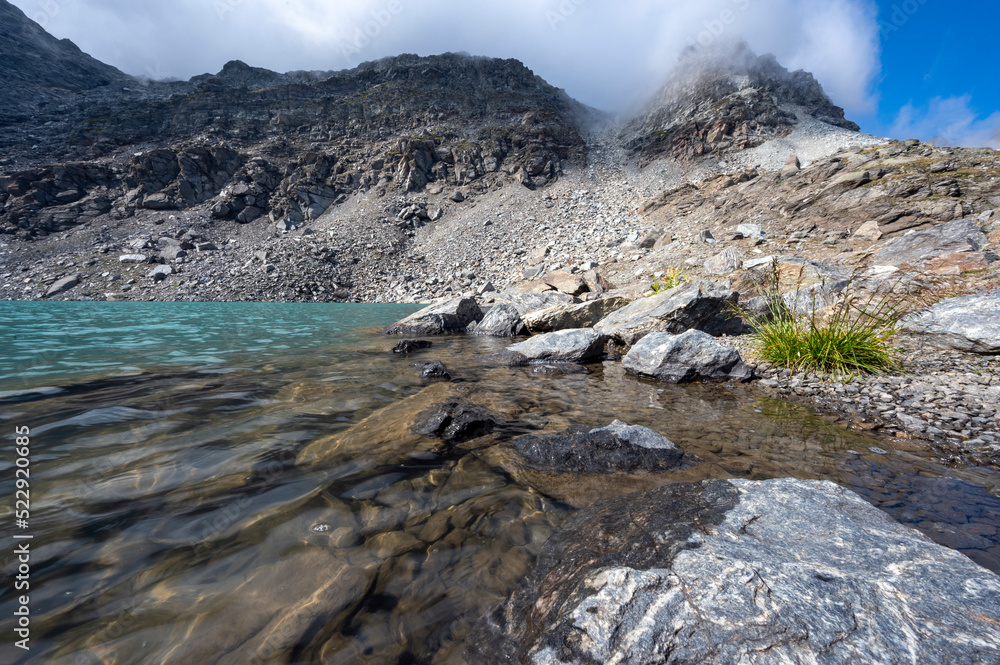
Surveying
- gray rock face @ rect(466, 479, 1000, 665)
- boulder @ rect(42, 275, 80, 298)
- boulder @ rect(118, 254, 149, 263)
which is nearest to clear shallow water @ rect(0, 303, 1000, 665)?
gray rock face @ rect(466, 479, 1000, 665)

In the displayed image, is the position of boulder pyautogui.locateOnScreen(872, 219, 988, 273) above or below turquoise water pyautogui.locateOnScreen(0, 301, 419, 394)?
above

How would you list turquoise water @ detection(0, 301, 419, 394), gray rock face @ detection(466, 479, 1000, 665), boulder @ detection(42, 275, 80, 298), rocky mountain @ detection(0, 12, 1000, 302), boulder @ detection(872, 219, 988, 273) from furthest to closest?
boulder @ detection(42, 275, 80, 298), rocky mountain @ detection(0, 12, 1000, 302), boulder @ detection(872, 219, 988, 273), turquoise water @ detection(0, 301, 419, 394), gray rock face @ detection(466, 479, 1000, 665)

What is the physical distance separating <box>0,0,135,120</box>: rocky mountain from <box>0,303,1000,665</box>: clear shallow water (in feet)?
343

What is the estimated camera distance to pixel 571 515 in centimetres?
252

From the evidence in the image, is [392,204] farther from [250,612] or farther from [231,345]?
[250,612]

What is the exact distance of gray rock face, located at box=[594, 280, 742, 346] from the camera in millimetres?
8320

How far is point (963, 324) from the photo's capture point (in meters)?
5.24

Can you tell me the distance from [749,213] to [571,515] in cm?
2531

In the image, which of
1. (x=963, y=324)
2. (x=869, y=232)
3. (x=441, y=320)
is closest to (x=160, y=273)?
(x=441, y=320)

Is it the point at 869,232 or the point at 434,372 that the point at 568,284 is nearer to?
the point at 434,372

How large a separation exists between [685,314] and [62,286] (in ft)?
181

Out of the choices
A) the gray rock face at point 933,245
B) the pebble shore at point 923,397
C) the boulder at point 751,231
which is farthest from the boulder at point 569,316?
the boulder at point 751,231

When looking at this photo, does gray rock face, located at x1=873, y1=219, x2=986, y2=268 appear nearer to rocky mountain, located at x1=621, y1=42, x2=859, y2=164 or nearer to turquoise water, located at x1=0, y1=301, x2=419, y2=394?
turquoise water, located at x1=0, y1=301, x2=419, y2=394

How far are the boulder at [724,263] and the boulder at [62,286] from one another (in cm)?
5549
